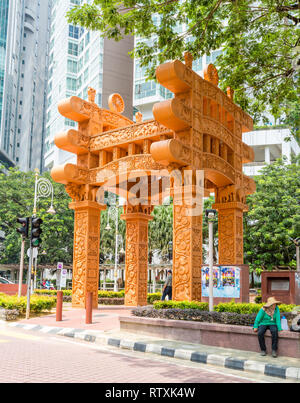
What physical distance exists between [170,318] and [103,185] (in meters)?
7.62

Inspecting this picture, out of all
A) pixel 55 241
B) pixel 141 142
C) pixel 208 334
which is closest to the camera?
pixel 208 334

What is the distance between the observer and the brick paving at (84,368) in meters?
5.93

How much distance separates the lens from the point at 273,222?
2431 centimetres

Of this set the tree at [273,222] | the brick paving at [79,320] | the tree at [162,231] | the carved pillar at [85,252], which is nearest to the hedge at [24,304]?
the brick paving at [79,320]

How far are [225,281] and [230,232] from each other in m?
2.93

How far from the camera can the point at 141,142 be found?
49.4 feet

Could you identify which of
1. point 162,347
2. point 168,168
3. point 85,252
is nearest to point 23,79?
point 85,252

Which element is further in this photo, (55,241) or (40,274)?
(40,274)

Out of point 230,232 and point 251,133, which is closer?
point 230,232

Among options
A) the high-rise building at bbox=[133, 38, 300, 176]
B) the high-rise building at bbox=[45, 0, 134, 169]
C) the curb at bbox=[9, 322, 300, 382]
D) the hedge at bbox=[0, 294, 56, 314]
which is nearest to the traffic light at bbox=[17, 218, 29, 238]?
the hedge at bbox=[0, 294, 56, 314]

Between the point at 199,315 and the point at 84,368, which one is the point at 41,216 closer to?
the point at 199,315

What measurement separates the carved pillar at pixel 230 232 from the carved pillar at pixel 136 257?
12.4 ft

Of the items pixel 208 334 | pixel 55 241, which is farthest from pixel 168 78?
pixel 55 241
